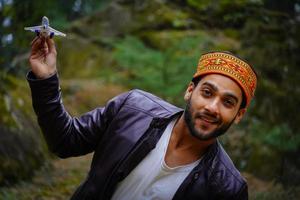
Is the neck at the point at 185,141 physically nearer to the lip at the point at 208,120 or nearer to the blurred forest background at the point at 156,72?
the lip at the point at 208,120

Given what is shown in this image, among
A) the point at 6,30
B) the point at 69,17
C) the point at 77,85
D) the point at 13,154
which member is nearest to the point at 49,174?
the point at 13,154

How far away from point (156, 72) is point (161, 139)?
7362 mm

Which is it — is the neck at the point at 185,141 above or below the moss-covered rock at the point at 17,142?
above

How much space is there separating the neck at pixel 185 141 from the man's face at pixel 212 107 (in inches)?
3.7

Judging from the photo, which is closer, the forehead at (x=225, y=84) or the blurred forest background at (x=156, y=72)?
the forehead at (x=225, y=84)

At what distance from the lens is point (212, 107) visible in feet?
9.25

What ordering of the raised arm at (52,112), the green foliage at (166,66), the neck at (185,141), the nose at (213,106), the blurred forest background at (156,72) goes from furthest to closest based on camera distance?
1. the green foliage at (166,66)
2. the blurred forest background at (156,72)
3. the neck at (185,141)
4. the nose at (213,106)
5. the raised arm at (52,112)

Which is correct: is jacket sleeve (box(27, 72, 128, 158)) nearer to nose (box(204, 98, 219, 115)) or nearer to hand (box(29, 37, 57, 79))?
hand (box(29, 37, 57, 79))

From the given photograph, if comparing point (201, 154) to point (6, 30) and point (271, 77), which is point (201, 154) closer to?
point (6, 30)

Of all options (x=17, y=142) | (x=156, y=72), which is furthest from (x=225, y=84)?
(x=156, y=72)

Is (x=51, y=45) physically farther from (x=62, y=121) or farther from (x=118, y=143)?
(x=118, y=143)

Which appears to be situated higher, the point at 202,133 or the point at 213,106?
the point at 213,106

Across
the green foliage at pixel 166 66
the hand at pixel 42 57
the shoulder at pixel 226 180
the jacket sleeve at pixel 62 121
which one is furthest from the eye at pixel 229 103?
the green foliage at pixel 166 66

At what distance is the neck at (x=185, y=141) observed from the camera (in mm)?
2961
